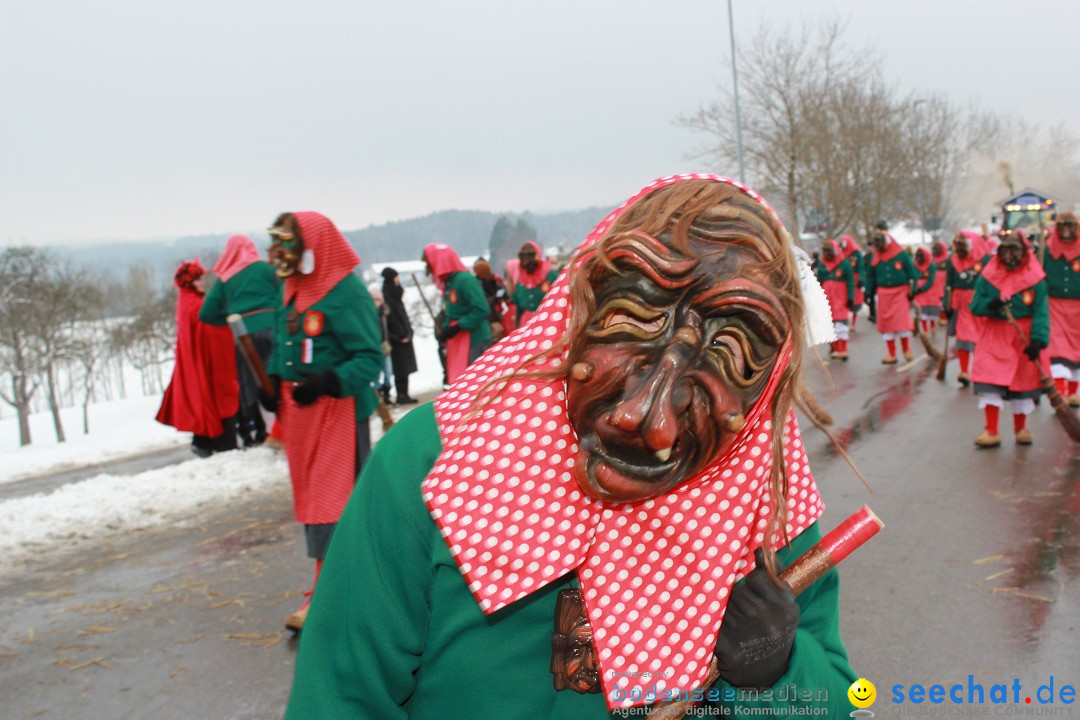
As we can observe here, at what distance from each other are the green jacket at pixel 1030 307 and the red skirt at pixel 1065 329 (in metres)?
1.63

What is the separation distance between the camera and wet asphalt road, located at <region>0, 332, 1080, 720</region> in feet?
13.7

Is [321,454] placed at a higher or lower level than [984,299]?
lower

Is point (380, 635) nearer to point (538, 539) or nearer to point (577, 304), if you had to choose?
point (538, 539)

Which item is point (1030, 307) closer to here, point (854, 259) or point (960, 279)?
point (960, 279)

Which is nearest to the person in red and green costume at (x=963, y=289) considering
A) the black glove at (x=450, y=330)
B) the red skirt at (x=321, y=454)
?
the black glove at (x=450, y=330)

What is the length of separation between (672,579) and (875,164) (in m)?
31.7

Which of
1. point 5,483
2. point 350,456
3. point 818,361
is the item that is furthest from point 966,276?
point 5,483

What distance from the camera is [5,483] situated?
10133 millimetres

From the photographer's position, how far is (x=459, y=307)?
32.1 feet

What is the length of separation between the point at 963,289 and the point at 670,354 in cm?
1183

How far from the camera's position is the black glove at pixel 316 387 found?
4.42m

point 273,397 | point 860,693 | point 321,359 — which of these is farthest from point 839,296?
point 860,693

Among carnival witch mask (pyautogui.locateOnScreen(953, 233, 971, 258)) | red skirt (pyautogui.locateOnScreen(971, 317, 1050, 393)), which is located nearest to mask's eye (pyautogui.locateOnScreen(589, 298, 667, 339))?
red skirt (pyautogui.locateOnScreen(971, 317, 1050, 393))

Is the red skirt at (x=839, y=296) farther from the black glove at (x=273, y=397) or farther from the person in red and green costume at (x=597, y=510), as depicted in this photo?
the person in red and green costume at (x=597, y=510)
